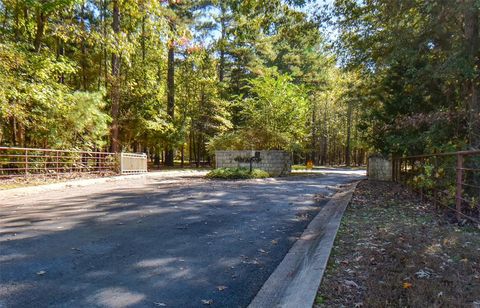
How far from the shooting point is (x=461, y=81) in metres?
8.64

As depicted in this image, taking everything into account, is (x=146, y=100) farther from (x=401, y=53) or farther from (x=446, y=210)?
(x=446, y=210)

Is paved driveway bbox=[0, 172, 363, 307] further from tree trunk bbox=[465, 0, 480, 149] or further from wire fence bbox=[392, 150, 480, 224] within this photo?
tree trunk bbox=[465, 0, 480, 149]

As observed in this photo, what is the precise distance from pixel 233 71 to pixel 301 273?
30.6 meters

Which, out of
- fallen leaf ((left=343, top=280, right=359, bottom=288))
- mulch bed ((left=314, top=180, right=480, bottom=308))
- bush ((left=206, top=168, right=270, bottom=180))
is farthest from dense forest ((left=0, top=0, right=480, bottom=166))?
fallen leaf ((left=343, top=280, right=359, bottom=288))

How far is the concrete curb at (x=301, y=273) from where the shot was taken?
9.25 ft

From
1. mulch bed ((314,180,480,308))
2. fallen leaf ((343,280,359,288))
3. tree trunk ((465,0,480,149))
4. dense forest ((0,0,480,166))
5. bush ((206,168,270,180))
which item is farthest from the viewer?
bush ((206,168,270,180))

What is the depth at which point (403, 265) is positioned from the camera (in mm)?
3502

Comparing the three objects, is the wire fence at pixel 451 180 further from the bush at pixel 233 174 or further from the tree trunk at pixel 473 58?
the bush at pixel 233 174

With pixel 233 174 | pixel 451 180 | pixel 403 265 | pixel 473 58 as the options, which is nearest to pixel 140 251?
pixel 403 265

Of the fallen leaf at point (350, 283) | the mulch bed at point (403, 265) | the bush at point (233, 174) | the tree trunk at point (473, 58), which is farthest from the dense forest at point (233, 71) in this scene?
the fallen leaf at point (350, 283)

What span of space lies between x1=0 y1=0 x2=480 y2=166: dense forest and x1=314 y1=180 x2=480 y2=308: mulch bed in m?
3.80

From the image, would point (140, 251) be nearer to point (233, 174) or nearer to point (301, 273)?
point (301, 273)

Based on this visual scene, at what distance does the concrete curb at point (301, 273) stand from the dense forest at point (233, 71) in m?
4.95

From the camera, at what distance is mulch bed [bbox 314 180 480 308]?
2771mm
